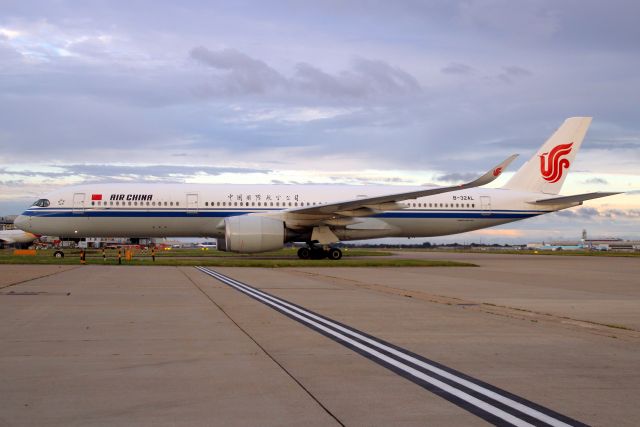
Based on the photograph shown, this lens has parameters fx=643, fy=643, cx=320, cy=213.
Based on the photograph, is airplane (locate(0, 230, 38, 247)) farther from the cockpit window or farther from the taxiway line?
the taxiway line

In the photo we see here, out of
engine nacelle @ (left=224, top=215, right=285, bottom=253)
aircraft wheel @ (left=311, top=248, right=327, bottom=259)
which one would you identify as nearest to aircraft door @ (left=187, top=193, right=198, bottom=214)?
engine nacelle @ (left=224, top=215, right=285, bottom=253)

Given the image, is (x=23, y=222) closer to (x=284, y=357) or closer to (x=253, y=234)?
(x=253, y=234)

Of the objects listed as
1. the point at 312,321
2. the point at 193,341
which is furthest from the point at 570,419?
the point at 312,321

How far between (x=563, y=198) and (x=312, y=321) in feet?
87.0

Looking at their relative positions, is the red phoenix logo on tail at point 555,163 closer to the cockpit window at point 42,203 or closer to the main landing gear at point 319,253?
the main landing gear at point 319,253

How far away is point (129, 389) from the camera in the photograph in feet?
15.9

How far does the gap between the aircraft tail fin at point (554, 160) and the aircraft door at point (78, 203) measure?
21.6m

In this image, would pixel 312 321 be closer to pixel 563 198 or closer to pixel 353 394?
pixel 353 394

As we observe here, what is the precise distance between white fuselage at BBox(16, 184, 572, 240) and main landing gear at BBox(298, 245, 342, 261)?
0.78 m

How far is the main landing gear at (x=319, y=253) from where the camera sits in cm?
3012

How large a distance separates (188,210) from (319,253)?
6399mm

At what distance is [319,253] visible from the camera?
3014cm

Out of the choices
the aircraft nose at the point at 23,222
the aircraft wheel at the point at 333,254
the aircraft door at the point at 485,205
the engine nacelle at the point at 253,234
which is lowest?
the aircraft wheel at the point at 333,254

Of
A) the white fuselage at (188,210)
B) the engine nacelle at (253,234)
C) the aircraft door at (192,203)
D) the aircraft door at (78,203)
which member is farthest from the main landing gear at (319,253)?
the aircraft door at (78,203)
